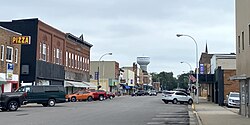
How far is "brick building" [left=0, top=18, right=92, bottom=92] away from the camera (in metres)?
48.9

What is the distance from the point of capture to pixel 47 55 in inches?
2088

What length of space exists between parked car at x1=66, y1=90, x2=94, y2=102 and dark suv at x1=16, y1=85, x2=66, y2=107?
1326 cm

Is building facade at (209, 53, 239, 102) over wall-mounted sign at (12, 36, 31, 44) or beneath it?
beneath

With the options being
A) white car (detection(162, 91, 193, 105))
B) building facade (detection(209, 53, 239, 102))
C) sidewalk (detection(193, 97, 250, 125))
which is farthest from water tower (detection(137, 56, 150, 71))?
sidewalk (detection(193, 97, 250, 125))

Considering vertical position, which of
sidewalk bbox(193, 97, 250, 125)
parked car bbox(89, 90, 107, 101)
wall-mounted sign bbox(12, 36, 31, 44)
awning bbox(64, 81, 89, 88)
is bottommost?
sidewalk bbox(193, 97, 250, 125)

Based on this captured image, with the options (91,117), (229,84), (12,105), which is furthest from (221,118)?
(229,84)

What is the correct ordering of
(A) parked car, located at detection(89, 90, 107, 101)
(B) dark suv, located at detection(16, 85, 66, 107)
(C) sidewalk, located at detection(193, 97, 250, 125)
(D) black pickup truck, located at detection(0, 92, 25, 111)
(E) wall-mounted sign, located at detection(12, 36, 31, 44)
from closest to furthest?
(C) sidewalk, located at detection(193, 97, 250, 125)
(D) black pickup truck, located at detection(0, 92, 25, 111)
(B) dark suv, located at detection(16, 85, 66, 107)
(E) wall-mounted sign, located at detection(12, 36, 31, 44)
(A) parked car, located at detection(89, 90, 107, 101)

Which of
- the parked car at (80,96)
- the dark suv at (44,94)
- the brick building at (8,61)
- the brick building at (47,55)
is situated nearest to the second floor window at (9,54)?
the brick building at (8,61)

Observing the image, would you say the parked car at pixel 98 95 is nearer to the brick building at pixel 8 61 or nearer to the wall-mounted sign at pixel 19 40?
the brick building at pixel 8 61

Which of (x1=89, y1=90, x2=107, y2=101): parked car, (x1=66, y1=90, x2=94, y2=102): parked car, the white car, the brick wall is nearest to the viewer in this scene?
the brick wall

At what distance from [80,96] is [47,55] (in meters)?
7.24

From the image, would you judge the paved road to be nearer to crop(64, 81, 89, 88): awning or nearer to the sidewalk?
the sidewalk

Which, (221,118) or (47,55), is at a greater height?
(47,55)

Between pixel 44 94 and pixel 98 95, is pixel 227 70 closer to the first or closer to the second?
pixel 98 95
